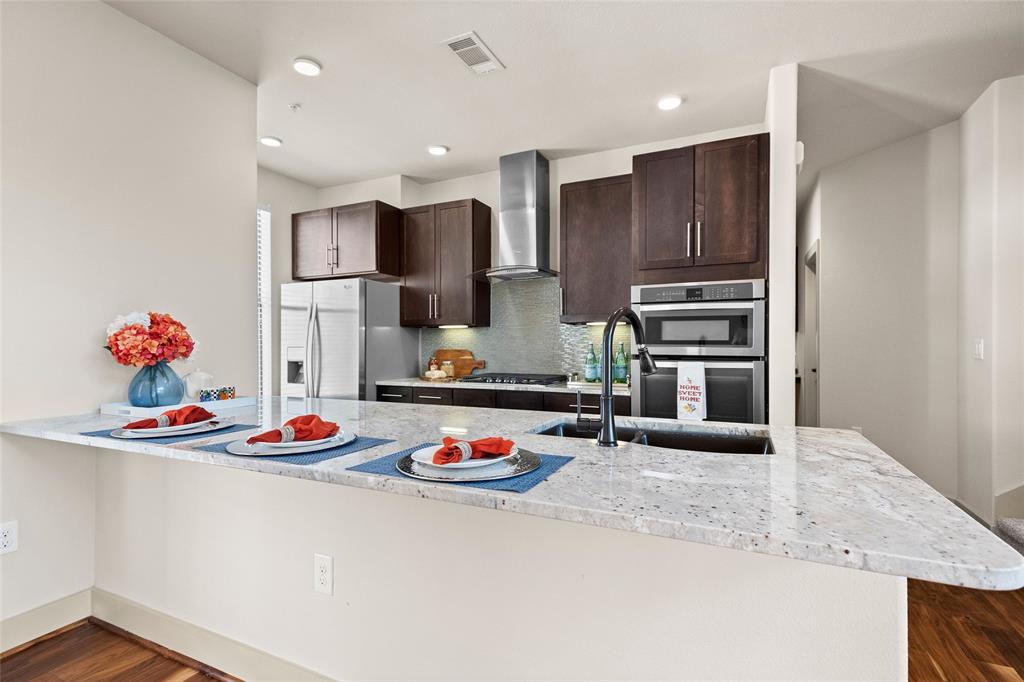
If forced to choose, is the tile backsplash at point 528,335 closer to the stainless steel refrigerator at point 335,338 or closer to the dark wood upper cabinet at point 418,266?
the dark wood upper cabinet at point 418,266

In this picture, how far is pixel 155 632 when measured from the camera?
6.57 ft

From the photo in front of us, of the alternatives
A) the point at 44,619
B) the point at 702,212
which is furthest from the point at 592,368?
the point at 44,619

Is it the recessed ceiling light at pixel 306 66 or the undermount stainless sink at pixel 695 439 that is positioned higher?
the recessed ceiling light at pixel 306 66

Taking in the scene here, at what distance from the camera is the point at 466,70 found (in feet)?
9.05

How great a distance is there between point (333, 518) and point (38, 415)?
1.32 metres

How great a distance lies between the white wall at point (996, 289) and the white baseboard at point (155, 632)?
383 centimetres

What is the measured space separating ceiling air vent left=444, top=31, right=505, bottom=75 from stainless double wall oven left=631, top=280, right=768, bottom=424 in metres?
1.52

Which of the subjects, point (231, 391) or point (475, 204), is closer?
point (231, 391)

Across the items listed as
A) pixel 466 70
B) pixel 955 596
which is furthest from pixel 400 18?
pixel 955 596

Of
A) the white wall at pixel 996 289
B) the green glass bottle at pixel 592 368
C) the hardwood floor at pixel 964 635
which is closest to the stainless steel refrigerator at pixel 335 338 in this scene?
the green glass bottle at pixel 592 368

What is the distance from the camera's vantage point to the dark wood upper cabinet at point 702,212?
2.86 m

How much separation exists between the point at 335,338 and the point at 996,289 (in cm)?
435

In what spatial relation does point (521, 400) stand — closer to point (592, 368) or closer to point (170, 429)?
point (592, 368)

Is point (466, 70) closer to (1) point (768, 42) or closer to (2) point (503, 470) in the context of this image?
(1) point (768, 42)
